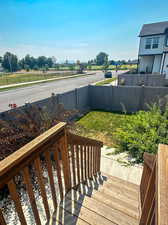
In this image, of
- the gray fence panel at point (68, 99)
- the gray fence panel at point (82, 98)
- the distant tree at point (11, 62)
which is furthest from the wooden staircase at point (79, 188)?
the distant tree at point (11, 62)

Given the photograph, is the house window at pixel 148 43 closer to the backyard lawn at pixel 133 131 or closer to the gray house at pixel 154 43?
the gray house at pixel 154 43

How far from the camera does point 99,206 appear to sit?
1.72 metres

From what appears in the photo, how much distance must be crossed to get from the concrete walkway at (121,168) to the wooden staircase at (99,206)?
52cm

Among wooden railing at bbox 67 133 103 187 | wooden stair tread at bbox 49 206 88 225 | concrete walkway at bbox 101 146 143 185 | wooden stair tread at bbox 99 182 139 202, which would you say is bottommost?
concrete walkway at bbox 101 146 143 185

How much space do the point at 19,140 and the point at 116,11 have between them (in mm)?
8337

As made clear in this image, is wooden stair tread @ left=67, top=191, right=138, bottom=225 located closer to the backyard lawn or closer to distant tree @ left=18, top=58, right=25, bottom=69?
the backyard lawn

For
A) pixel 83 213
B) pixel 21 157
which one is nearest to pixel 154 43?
pixel 83 213

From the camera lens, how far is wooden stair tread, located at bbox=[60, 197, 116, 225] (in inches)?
60.0

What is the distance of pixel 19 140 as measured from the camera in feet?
8.35

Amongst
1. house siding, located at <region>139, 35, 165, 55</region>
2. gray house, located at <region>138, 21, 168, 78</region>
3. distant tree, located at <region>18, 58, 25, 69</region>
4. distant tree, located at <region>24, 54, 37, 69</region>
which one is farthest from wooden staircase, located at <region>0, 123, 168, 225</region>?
distant tree, located at <region>24, 54, 37, 69</region>

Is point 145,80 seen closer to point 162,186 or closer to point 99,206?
point 99,206

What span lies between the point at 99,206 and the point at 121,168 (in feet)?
5.13

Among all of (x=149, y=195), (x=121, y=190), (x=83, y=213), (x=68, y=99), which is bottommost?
(x=121, y=190)

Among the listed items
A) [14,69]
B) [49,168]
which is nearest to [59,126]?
[49,168]
